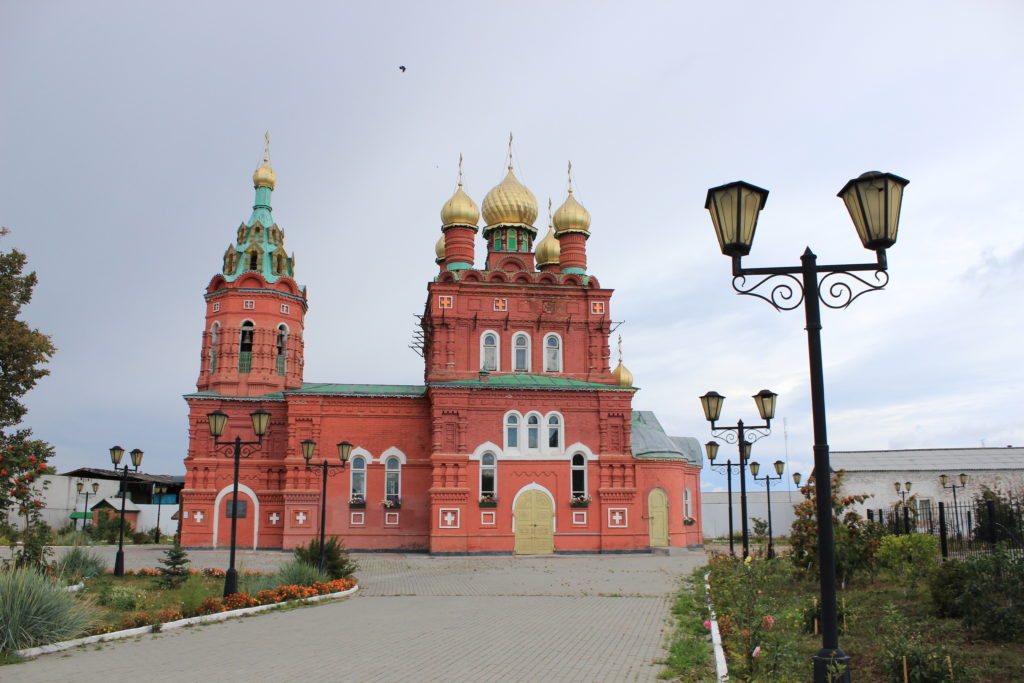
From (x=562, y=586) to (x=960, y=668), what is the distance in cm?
1312

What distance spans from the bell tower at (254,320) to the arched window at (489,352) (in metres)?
7.85

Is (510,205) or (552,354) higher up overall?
(510,205)

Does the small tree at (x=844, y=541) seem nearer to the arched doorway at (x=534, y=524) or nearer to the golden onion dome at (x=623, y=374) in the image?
the arched doorway at (x=534, y=524)

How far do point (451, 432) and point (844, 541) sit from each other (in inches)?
655

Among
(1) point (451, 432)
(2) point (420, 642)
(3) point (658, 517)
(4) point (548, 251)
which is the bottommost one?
(2) point (420, 642)

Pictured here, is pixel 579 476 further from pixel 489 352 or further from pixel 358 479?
pixel 358 479

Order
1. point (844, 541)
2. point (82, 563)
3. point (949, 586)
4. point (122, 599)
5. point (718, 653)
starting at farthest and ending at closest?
point (82, 563) < point (844, 541) < point (122, 599) < point (949, 586) < point (718, 653)

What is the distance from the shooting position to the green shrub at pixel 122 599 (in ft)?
47.4

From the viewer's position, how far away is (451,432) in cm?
3028

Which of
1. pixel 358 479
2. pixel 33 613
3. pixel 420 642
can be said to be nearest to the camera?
pixel 33 613

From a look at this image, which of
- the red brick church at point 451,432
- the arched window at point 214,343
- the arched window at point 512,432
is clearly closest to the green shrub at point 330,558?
the red brick church at point 451,432

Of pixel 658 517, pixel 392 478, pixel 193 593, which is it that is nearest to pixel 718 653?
pixel 193 593

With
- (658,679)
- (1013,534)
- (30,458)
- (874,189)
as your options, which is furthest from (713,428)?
(30,458)

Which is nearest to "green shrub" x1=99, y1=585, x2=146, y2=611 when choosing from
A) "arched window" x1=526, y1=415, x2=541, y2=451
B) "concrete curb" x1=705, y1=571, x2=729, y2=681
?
"concrete curb" x1=705, y1=571, x2=729, y2=681
